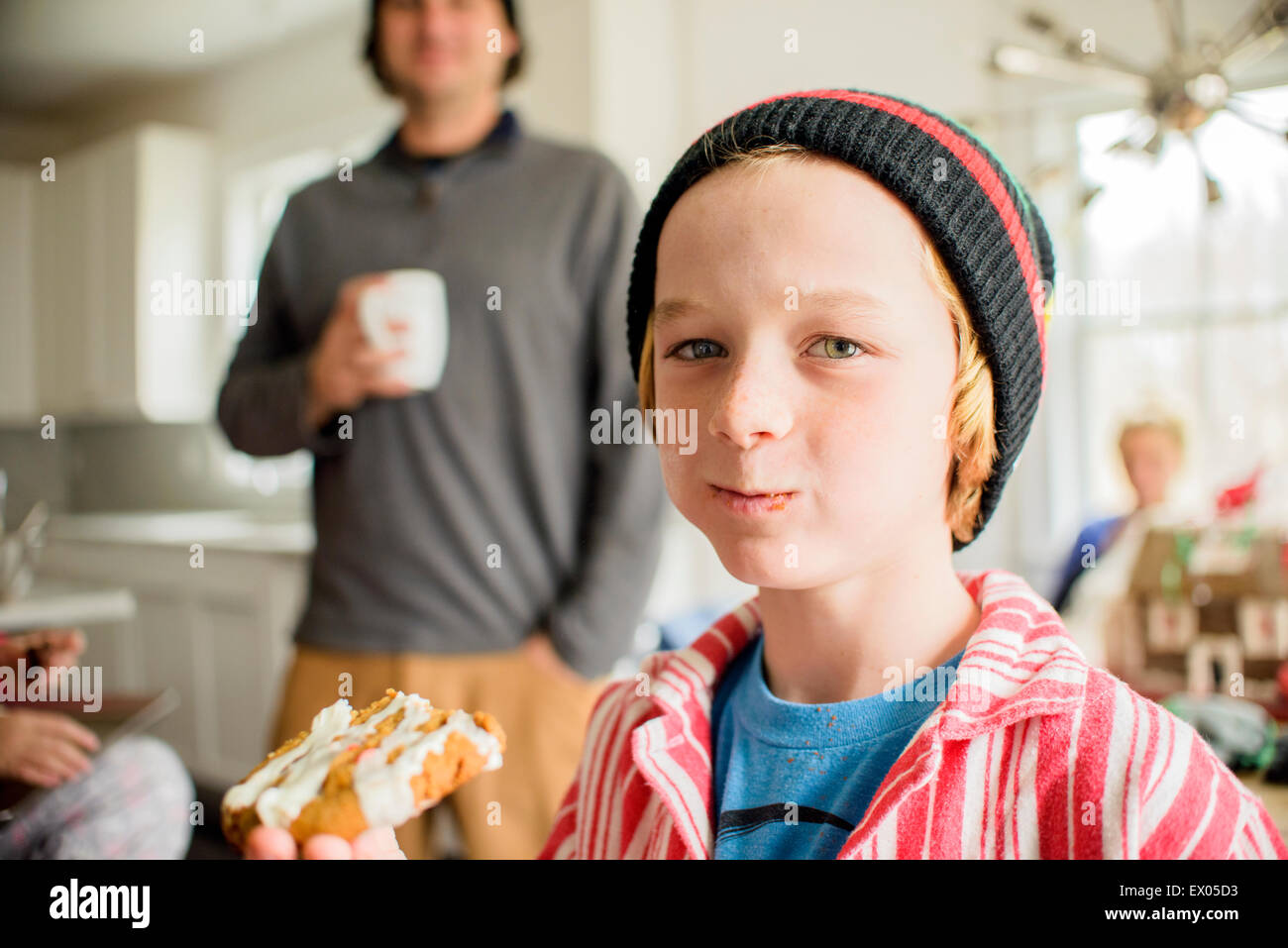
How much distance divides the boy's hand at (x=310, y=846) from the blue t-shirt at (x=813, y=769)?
0.41 feet

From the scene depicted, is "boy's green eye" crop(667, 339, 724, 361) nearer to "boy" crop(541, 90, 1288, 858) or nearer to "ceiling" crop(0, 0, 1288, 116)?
"boy" crop(541, 90, 1288, 858)

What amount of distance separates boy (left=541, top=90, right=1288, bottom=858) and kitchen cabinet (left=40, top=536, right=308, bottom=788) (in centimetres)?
23

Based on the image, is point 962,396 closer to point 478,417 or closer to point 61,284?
point 478,417

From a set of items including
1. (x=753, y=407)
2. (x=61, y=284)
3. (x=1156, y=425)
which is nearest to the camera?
(x=753, y=407)

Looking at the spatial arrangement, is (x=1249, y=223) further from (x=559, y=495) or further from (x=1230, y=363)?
(x=559, y=495)

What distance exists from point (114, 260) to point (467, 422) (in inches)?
14.4

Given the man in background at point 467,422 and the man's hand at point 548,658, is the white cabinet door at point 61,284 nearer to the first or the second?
the man in background at point 467,422

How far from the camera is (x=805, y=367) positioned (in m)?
0.28

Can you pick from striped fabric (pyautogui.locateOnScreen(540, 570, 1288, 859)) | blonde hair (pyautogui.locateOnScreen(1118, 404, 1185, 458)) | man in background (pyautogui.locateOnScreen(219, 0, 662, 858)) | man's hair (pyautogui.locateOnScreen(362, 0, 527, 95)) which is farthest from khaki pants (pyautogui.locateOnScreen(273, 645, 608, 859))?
blonde hair (pyautogui.locateOnScreen(1118, 404, 1185, 458))

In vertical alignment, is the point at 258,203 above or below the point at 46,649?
above

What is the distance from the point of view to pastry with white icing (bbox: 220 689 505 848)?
0.28 meters

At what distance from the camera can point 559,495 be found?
798mm

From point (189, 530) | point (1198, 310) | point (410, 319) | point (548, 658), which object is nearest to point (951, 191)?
point (410, 319)
